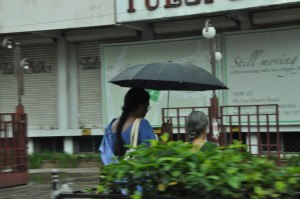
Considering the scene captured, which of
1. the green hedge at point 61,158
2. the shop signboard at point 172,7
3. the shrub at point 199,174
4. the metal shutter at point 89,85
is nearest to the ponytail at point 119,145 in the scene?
the shrub at point 199,174

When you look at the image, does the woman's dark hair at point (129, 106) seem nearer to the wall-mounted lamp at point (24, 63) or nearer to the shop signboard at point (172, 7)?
the shop signboard at point (172, 7)

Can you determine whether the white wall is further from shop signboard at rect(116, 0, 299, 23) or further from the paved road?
the paved road

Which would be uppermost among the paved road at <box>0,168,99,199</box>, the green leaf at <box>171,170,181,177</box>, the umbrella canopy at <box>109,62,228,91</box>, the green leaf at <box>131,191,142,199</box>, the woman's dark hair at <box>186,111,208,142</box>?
the umbrella canopy at <box>109,62,228,91</box>

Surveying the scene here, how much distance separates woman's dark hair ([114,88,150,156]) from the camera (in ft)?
14.3

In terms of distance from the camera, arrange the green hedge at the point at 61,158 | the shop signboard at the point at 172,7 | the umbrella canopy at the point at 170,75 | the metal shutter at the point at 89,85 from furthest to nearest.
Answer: the metal shutter at the point at 89,85 → the green hedge at the point at 61,158 → the shop signboard at the point at 172,7 → the umbrella canopy at the point at 170,75

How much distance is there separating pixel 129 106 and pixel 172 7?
8.09 m

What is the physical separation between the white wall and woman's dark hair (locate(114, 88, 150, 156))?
29.0ft

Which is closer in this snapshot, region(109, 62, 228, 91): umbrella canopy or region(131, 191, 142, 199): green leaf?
region(131, 191, 142, 199): green leaf

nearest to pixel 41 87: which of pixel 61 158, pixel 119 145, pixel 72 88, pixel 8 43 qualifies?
pixel 72 88

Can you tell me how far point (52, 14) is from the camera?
13922 mm

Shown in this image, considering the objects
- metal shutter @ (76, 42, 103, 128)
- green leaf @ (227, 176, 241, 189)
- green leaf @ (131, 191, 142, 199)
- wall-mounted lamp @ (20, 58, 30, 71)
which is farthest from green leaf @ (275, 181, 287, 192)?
metal shutter @ (76, 42, 103, 128)

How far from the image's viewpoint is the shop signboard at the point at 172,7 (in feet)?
37.2

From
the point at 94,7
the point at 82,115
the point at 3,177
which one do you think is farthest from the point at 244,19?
the point at 3,177

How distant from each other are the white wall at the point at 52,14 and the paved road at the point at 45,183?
3991mm
